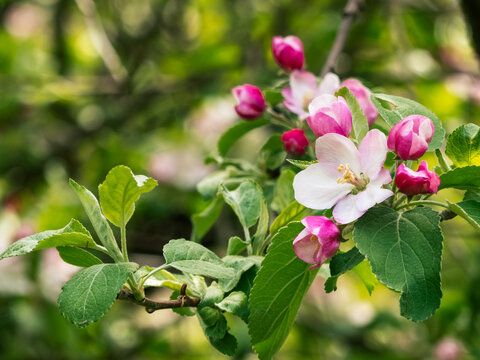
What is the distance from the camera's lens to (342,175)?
81 centimetres

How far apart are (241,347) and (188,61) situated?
1.26 meters

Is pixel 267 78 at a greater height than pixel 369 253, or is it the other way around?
pixel 369 253

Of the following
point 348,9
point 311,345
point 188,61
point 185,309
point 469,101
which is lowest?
point 311,345

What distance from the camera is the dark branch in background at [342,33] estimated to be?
1.30 metres

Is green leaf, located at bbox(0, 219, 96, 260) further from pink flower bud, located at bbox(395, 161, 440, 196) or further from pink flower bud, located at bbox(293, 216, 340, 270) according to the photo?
pink flower bud, located at bbox(395, 161, 440, 196)

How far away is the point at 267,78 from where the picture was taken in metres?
2.37

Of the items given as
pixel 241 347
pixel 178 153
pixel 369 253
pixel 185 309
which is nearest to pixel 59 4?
pixel 178 153

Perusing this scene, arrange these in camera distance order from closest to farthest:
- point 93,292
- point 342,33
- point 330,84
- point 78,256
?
point 93,292 < point 78,256 < point 330,84 < point 342,33

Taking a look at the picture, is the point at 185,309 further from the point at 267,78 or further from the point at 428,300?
the point at 267,78

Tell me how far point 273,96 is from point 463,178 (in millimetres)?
478

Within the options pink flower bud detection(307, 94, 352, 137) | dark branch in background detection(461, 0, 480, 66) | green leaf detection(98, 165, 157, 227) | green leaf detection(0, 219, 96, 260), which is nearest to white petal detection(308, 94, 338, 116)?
pink flower bud detection(307, 94, 352, 137)

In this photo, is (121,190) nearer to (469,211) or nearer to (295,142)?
(295,142)

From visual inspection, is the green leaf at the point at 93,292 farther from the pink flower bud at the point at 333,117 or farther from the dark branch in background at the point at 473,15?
the dark branch in background at the point at 473,15

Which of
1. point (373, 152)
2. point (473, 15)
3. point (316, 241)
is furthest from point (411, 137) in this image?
point (473, 15)
